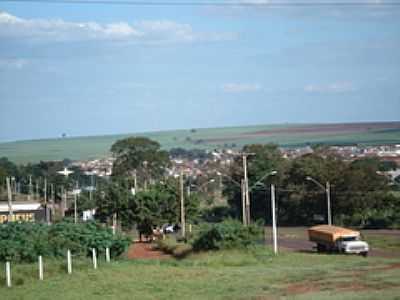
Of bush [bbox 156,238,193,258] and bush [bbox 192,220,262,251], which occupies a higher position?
bush [bbox 192,220,262,251]

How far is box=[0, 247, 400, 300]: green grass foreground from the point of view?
25906 mm

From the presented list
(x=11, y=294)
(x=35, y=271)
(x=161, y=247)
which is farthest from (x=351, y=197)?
(x=11, y=294)

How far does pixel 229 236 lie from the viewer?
48.0 m

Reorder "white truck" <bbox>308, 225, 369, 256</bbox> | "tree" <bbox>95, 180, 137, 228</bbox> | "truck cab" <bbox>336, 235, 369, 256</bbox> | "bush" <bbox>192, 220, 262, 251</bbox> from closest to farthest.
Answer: "bush" <bbox>192, 220, 262, 251</bbox>, "truck cab" <bbox>336, 235, 369, 256</bbox>, "white truck" <bbox>308, 225, 369, 256</bbox>, "tree" <bbox>95, 180, 137, 228</bbox>

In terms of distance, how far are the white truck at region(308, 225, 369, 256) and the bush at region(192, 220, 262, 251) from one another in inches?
177

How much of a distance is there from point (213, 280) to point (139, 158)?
362 ft

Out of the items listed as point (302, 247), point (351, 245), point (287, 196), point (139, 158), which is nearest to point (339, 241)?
point (351, 245)

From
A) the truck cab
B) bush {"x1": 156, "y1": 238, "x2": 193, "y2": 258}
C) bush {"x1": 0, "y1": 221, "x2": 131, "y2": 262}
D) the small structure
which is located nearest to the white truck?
the truck cab

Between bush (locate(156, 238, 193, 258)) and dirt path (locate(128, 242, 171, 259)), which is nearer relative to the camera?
dirt path (locate(128, 242, 171, 259))

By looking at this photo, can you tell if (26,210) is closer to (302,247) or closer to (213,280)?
(302,247)

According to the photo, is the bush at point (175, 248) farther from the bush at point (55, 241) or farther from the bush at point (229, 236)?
the bush at point (55, 241)

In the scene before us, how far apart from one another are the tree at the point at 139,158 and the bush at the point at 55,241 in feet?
288

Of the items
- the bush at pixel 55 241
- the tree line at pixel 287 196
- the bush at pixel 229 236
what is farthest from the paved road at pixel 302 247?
the bush at pixel 55 241

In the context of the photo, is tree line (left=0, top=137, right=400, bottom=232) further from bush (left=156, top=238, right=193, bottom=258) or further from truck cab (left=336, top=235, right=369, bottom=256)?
truck cab (left=336, top=235, right=369, bottom=256)
